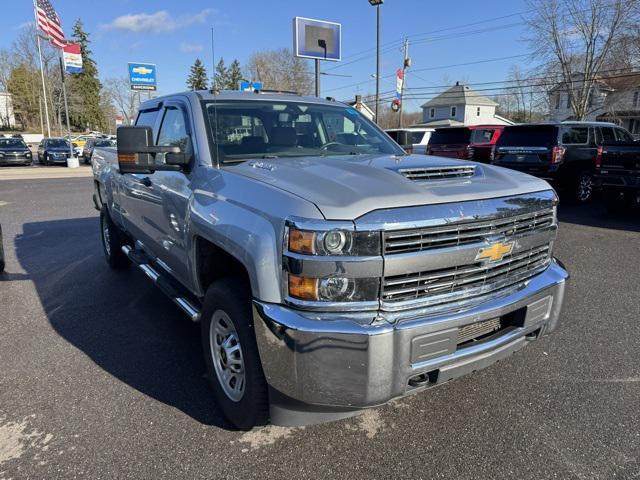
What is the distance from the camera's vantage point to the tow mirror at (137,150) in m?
2.83

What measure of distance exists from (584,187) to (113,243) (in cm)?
1056

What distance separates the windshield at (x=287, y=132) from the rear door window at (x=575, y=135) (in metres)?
8.63

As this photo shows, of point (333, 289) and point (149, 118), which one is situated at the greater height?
point (149, 118)

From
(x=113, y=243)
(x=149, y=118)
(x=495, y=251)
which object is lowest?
(x=113, y=243)

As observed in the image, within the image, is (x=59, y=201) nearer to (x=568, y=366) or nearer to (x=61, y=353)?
(x=61, y=353)

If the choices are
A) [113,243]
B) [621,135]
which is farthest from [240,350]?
[621,135]

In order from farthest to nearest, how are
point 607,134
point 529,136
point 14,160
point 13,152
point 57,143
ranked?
point 57,143, point 14,160, point 13,152, point 607,134, point 529,136

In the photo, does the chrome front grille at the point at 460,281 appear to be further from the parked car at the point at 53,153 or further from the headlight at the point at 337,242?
the parked car at the point at 53,153

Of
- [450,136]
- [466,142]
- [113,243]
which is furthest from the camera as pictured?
[450,136]

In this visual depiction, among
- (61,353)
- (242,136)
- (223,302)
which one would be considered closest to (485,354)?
(223,302)

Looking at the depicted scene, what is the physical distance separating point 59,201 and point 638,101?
175ft

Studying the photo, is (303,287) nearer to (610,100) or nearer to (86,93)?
(610,100)

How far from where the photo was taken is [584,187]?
445 inches

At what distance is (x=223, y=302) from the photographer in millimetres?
2578
